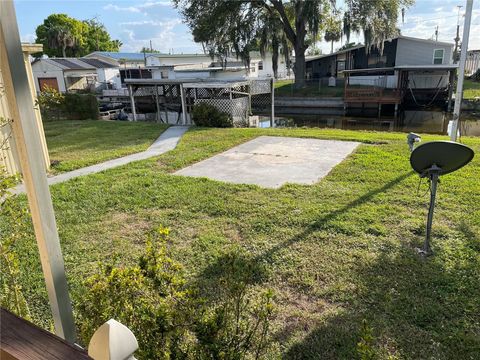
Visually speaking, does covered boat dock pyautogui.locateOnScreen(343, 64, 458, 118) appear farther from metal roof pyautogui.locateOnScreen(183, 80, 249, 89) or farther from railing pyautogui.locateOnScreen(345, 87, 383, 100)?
metal roof pyautogui.locateOnScreen(183, 80, 249, 89)

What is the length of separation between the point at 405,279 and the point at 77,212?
3886 millimetres

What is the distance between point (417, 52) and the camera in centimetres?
2628

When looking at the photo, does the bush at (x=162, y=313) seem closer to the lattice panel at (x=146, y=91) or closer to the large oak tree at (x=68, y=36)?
the lattice panel at (x=146, y=91)

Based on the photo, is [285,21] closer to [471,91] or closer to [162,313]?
[471,91]

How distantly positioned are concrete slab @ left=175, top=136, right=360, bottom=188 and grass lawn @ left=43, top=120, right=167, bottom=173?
90.4 inches

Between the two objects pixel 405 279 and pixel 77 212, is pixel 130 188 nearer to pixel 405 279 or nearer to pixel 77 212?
pixel 77 212

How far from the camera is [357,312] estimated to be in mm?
2732

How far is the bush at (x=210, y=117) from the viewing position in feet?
41.1

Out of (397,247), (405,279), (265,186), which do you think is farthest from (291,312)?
(265,186)

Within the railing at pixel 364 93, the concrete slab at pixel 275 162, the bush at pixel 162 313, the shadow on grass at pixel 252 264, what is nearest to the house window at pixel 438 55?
the railing at pixel 364 93

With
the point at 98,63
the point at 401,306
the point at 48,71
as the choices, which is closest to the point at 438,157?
the point at 401,306

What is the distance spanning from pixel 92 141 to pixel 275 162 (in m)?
5.39

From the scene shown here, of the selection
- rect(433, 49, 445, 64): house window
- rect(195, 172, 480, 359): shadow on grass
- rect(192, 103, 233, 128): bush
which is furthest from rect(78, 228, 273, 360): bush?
rect(433, 49, 445, 64): house window

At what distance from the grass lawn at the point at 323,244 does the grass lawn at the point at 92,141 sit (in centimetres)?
160
